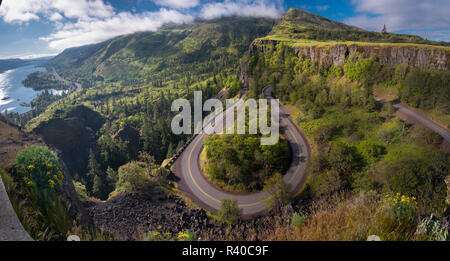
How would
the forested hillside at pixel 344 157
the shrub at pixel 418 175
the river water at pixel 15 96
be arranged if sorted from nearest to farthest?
the forested hillside at pixel 344 157
the shrub at pixel 418 175
the river water at pixel 15 96

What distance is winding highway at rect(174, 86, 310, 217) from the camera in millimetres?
23094

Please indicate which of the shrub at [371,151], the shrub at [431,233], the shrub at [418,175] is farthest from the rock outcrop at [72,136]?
the shrub at [431,233]

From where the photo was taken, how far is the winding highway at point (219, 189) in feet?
75.8

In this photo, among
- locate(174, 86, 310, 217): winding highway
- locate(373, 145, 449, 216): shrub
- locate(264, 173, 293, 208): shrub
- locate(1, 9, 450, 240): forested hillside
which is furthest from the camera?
locate(174, 86, 310, 217): winding highway

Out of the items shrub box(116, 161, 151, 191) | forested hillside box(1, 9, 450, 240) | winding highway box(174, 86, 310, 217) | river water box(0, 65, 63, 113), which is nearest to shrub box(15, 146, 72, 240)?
forested hillside box(1, 9, 450, 240)

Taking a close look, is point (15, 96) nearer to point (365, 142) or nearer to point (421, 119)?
point (365, 142)

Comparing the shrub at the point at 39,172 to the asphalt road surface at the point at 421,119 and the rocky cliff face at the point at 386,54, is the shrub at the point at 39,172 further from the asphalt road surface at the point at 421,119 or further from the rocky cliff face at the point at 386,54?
the rocky cliff face at the point at 386,54

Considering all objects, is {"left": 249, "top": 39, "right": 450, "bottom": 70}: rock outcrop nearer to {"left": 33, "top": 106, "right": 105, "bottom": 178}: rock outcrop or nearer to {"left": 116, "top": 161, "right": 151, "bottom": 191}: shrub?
{"left": 116, "top": 161, "right": 151, "bottom": 191}: shrub

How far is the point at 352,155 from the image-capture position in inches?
938

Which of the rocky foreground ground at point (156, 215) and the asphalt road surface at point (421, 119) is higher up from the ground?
the asphalt road surface at point (421, 119)

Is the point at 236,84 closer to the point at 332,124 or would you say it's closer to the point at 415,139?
the point at 332,124
